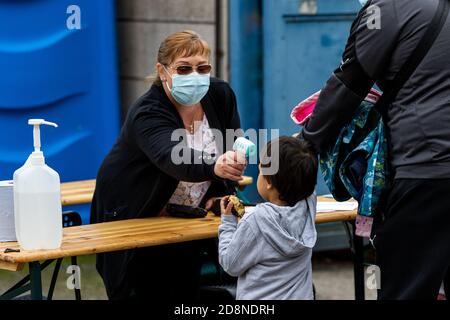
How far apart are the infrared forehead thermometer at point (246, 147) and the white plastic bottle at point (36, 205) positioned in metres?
0.65

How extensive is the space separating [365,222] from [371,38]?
0.66 m

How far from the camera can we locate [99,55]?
21.9 ft

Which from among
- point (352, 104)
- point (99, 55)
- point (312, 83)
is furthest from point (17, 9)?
point (352, 104)

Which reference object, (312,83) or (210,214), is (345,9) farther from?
(210,214)

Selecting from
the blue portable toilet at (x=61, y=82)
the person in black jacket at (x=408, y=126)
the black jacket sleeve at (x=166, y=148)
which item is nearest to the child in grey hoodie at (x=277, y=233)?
the person in black jacket at (x=408, y=126)

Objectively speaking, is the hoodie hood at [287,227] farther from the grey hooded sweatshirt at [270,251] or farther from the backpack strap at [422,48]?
the backpack strap at [422,48]

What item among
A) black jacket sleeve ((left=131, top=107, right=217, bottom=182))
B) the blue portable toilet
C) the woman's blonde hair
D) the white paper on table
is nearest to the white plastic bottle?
black jacket sleeve ((left=131, top=107, right=217, bottom=182))

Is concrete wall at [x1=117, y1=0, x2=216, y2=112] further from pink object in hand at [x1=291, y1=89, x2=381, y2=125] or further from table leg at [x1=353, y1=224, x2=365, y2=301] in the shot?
pink object in hand at [x1=291, y1=89, x2=381, y2=125]

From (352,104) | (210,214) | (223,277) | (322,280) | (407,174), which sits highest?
(352,104)

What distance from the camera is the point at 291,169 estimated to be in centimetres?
339

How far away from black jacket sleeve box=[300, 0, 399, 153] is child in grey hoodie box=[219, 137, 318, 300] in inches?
4.3

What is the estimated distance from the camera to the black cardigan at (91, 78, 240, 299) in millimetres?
4000

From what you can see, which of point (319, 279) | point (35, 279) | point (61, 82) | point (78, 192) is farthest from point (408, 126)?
point (61, 82)

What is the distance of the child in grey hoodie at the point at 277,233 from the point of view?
3.40 metres
